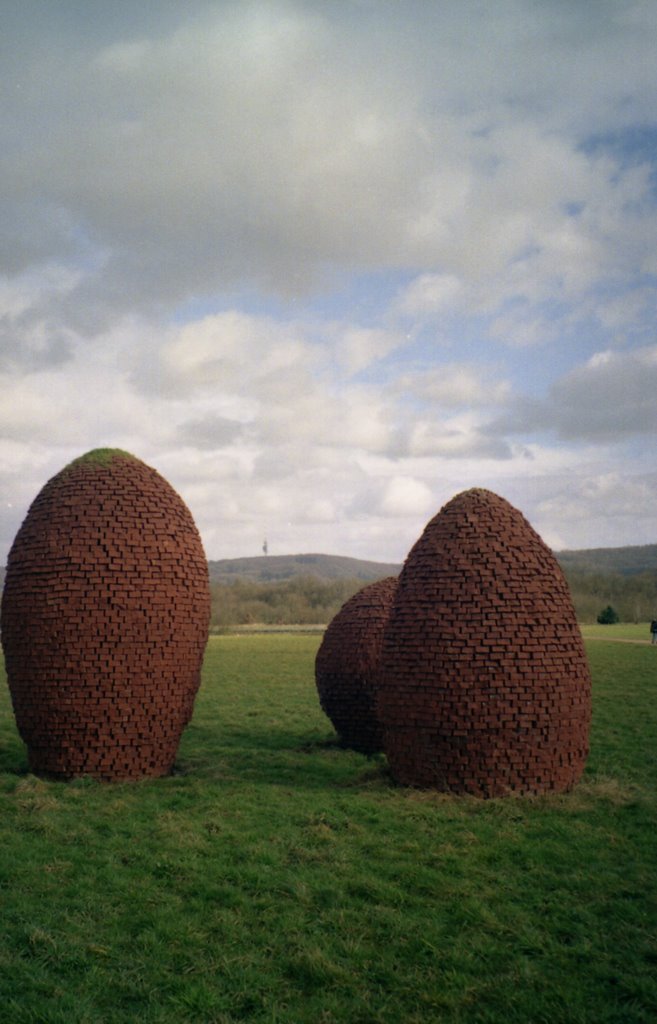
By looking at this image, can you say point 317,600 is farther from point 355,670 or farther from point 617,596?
point 355,670

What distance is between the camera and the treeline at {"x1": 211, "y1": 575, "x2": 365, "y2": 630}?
87.8 metres

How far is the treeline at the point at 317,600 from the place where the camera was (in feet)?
290

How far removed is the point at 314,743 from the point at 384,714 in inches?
213

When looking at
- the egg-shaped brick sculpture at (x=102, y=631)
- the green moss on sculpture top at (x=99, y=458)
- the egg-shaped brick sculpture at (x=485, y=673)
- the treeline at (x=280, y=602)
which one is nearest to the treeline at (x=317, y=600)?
the treeline at (x=280, y=602)

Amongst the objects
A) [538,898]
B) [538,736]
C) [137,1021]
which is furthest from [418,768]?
[137,1021]

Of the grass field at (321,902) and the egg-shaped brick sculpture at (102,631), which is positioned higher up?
the egg-shaped brick sculpture at (102,631)

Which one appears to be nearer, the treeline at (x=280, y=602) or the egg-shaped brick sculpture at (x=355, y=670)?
the egg-shaped brick sculpture at (x=355, y=670)

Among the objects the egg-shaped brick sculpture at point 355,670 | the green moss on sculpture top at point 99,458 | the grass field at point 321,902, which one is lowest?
the grass field at point 321,902

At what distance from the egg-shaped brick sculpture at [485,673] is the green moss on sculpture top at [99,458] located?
203 inches

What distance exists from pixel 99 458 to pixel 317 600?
9462 centimetres

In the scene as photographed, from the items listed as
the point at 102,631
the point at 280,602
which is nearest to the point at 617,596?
the point at 280,602

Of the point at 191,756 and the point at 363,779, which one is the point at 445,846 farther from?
the point at 191,756

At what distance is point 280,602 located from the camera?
10225 cm

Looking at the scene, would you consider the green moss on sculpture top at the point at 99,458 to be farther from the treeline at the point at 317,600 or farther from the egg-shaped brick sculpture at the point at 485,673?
the treeline at the point at 317,600
